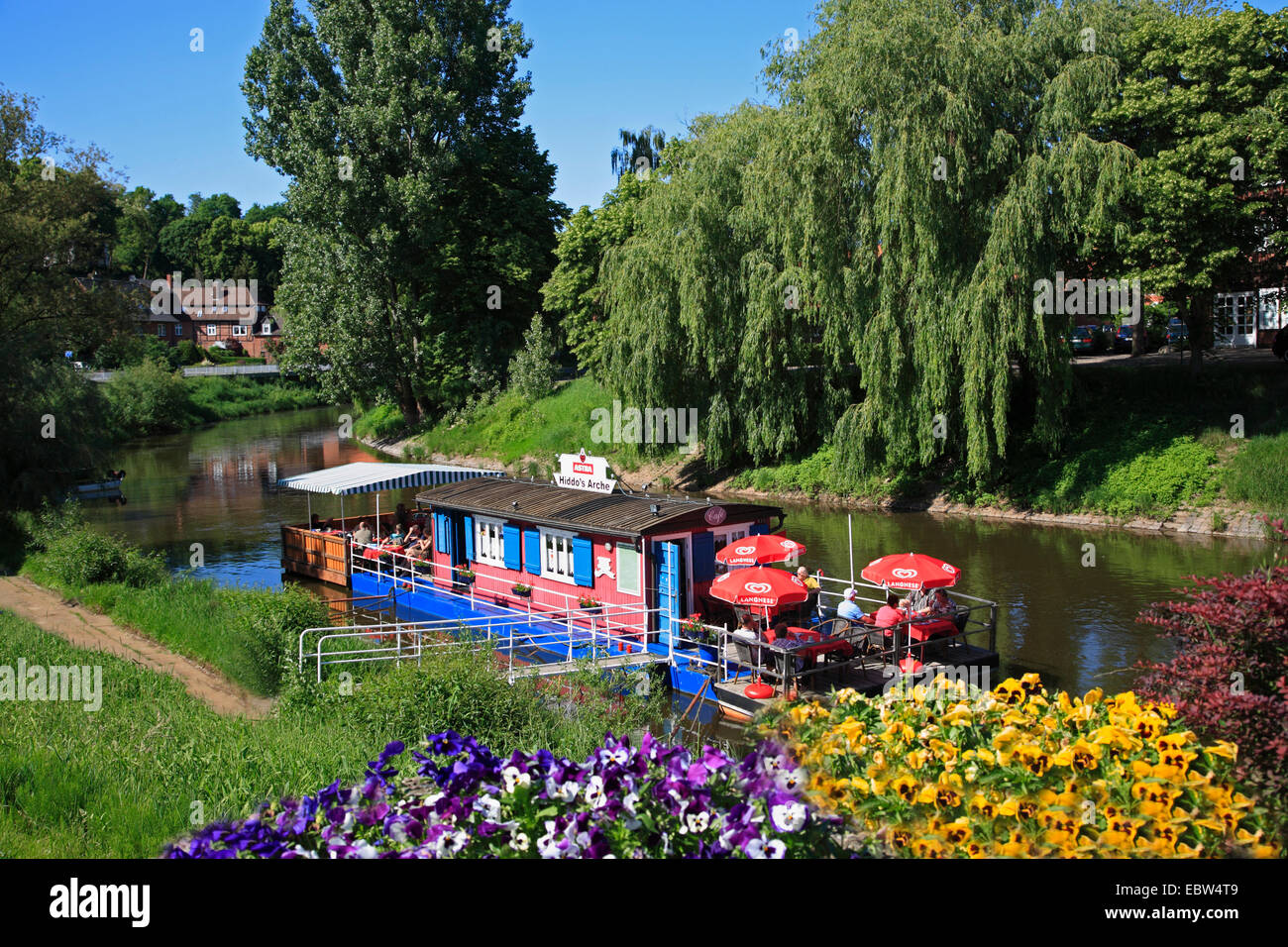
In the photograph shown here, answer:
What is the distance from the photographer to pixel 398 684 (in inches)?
479

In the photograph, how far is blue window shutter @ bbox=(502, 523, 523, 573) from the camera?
22625 millimetres

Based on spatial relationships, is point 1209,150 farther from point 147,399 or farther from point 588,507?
point 147,399

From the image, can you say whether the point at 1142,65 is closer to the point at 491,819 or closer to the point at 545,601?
the point at 545,601

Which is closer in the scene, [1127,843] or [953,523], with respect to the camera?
[1127,843]

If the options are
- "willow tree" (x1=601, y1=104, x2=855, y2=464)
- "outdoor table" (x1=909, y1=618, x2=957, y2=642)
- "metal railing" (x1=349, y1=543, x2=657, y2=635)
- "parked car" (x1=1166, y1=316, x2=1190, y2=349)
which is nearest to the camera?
"outdoor table" (x1=909, y1=618, x2=957, y2=642)

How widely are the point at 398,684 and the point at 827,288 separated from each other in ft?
80.8

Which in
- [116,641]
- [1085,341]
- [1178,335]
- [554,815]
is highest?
[1085,341]

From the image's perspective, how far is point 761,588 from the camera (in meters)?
16.2

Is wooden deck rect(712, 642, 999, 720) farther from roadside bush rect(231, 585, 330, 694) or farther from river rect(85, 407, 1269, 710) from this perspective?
roadside bush rect(231, 585, 330, 694)

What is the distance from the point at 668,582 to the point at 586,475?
4.43 m

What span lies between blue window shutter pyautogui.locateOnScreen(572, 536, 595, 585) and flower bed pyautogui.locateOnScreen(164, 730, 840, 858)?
46.7 feet

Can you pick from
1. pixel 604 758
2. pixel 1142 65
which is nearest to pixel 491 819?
pixel 604 758

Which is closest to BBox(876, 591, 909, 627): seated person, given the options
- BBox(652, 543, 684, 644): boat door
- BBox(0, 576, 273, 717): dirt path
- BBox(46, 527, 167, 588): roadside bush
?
BBox(652, 543, 684, 644): boat door

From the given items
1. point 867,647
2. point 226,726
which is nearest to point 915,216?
point 867,647
